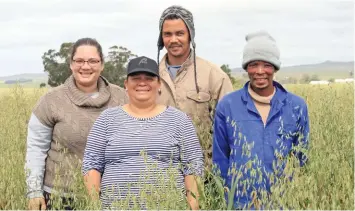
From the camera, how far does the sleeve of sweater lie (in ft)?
11.3

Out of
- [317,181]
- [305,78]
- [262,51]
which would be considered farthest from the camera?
[305,78]

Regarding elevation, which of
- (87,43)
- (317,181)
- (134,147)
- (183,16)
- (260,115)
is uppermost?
(183,16)

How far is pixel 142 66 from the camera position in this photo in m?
3.17

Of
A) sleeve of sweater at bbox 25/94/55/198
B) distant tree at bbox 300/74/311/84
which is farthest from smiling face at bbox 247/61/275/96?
distant tree at bbox 300/74/311/84

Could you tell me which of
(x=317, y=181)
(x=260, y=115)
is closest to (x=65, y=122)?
(x=260, y=115)

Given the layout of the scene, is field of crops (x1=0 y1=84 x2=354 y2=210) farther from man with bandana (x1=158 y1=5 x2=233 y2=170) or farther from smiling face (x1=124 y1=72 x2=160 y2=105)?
man with bandana (x1=158 y1=5 x2=233 y2=170)

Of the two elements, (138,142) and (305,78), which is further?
(305,78)

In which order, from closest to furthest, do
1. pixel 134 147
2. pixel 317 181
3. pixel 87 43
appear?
pixel 317 181
pixel 134 147
pixel 87 43

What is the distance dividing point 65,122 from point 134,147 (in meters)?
0.64

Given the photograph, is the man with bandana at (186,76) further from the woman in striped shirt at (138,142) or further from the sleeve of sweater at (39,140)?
the sleeve of sweater at (39,140)

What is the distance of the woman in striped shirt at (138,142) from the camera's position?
3039 mm

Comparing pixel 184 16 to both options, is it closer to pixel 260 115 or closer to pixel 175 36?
pixel 175 36

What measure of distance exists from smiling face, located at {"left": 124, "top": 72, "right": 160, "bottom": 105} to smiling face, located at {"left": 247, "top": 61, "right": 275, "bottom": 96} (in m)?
0.60

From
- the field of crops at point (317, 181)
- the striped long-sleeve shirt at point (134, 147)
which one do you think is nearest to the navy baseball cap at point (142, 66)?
the striped long-sleeve shirt at point (134, 147)
